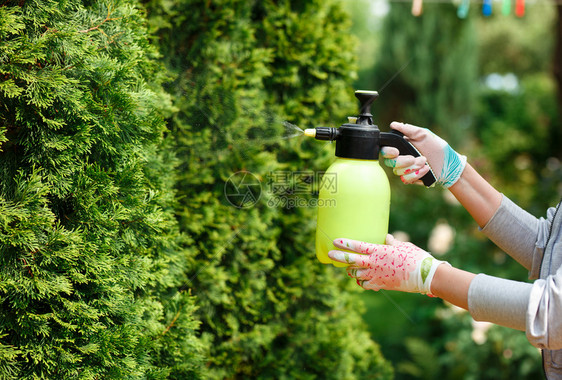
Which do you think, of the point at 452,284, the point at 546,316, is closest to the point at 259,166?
the point at 452,284

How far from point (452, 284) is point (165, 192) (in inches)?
42.2

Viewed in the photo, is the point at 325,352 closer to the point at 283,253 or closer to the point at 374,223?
the point at 283,253

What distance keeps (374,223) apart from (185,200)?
93 centimetres

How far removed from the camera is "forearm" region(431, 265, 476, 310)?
4.64 feet

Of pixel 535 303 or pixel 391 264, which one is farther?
pixel 391 264

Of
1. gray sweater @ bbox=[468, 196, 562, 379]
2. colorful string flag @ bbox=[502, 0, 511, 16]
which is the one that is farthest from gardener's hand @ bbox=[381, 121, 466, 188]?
colorful string flag @ bbox=[502, 0, 511, 16]

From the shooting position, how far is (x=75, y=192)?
1.46m

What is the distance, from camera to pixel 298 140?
2.45 m

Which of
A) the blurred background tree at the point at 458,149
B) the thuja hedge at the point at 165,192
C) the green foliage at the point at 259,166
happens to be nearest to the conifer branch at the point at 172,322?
the thuja hedge at the point at 165,192

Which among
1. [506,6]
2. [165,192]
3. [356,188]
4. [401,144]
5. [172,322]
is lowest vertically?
[172,322]

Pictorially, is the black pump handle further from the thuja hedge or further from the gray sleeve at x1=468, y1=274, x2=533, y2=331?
the thuja hedge

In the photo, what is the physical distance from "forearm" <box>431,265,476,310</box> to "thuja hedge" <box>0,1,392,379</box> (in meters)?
0.97

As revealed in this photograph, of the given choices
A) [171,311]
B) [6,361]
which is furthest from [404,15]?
[6,361]

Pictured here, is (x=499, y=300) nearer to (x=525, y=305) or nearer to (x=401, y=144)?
(x=525, y=305)
